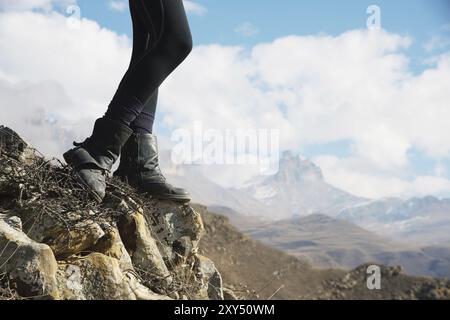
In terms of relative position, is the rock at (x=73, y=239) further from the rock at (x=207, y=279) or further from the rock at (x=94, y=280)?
the rock at (x=207, y=279)

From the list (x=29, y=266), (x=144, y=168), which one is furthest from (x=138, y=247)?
(x=29, y=266)

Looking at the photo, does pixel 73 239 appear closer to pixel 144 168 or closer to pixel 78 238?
pixel 78 238

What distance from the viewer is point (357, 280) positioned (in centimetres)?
3966

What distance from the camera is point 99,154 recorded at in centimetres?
309

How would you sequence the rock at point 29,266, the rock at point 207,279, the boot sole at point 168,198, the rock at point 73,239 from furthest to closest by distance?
the rock at point 207,279, the boot sole at point 168,198, the rock at point 73,239, the rock at point 29,266

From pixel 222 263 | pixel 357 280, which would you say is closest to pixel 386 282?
pixel 357 280

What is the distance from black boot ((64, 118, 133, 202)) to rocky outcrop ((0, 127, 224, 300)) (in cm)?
7

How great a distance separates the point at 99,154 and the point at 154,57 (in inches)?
26.0

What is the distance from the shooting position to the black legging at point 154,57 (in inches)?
118

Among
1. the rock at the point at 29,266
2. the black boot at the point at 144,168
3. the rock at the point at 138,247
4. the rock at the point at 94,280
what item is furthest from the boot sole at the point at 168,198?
the rock at the point at 29,266

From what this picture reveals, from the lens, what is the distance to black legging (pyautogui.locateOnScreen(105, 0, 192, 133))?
3002 millimetres
